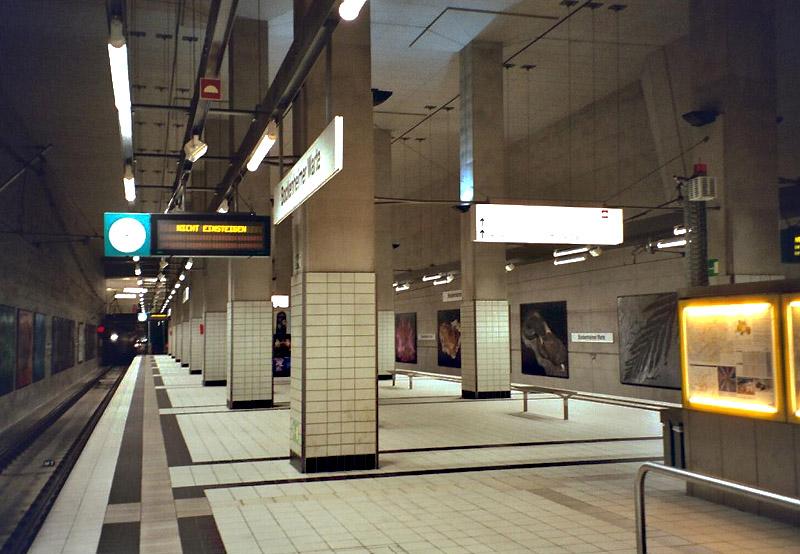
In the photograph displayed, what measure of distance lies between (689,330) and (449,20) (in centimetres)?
1060

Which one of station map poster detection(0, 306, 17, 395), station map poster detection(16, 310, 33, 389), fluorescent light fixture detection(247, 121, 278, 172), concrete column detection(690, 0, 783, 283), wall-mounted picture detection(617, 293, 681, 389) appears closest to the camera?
fluorescent light fixture detection(247, 121, 278, 172)

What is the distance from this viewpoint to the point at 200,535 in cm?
544

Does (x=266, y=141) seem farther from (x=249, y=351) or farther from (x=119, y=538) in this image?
(x=249, y=351)

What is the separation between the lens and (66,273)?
830 inches

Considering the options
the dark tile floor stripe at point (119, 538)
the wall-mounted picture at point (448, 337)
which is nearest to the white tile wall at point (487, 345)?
the wall-mounted picture at point (448, 337)

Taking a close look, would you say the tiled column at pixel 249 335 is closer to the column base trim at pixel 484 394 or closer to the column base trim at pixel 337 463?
the column base trim at pixel 484 394

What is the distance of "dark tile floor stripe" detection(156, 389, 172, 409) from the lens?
51.5 feet

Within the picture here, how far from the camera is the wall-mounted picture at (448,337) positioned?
26859 millimetres

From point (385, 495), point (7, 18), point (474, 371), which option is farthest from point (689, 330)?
point (7, 18)

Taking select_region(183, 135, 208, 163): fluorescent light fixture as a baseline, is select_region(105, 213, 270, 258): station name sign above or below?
below

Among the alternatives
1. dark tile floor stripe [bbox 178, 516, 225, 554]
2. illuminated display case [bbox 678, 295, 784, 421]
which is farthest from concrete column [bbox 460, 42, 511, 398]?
dark tile floor stripe [bbox 178, 516, 225, 554]

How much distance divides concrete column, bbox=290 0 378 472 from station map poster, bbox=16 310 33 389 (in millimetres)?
7934

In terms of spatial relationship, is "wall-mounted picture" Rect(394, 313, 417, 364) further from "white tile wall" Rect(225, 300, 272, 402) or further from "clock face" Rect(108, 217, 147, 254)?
"clock face" Rect(108, 217, 147, 254)

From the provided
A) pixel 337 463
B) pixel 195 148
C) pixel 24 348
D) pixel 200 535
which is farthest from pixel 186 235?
pixel 24 348
